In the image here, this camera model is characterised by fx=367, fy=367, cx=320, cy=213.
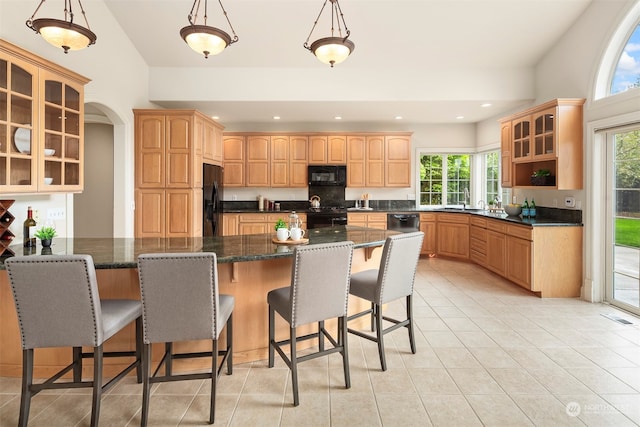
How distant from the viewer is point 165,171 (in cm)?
486

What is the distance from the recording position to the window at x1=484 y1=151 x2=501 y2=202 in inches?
262

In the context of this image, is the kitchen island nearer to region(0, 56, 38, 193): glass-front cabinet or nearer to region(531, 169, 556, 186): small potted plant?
region(0, 56, 38, 193): glass-front cabinet

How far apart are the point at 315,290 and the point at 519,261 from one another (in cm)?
344

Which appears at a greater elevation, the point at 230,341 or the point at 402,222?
the point at 402,222

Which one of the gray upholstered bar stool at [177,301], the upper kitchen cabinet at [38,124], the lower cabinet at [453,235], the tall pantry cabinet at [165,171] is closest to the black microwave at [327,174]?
the lower cabinet at [453,235]

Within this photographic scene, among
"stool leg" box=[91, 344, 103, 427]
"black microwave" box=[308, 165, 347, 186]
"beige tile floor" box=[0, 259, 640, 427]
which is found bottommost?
"beige tile floor" box=[0, 259, 640, 427]

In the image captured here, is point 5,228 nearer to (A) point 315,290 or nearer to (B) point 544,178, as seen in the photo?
(A) point 315,290

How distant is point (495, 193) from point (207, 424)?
20.7ft

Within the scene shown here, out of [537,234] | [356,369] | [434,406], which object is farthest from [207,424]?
[537,234]

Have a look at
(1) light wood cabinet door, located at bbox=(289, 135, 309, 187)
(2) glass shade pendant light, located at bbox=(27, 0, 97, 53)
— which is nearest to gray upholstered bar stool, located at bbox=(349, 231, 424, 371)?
(2) glass shade pendant light, located at bbox=(27, 0, 97, 53)

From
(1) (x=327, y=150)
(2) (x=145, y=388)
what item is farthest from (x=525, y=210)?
(2) (x=145, y=388)

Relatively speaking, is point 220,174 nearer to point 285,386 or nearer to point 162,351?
point 162,351

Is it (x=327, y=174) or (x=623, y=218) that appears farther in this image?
(x=327, y=174)

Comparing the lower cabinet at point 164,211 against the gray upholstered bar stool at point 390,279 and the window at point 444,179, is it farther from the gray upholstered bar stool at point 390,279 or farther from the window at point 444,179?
the window at point 444,179
